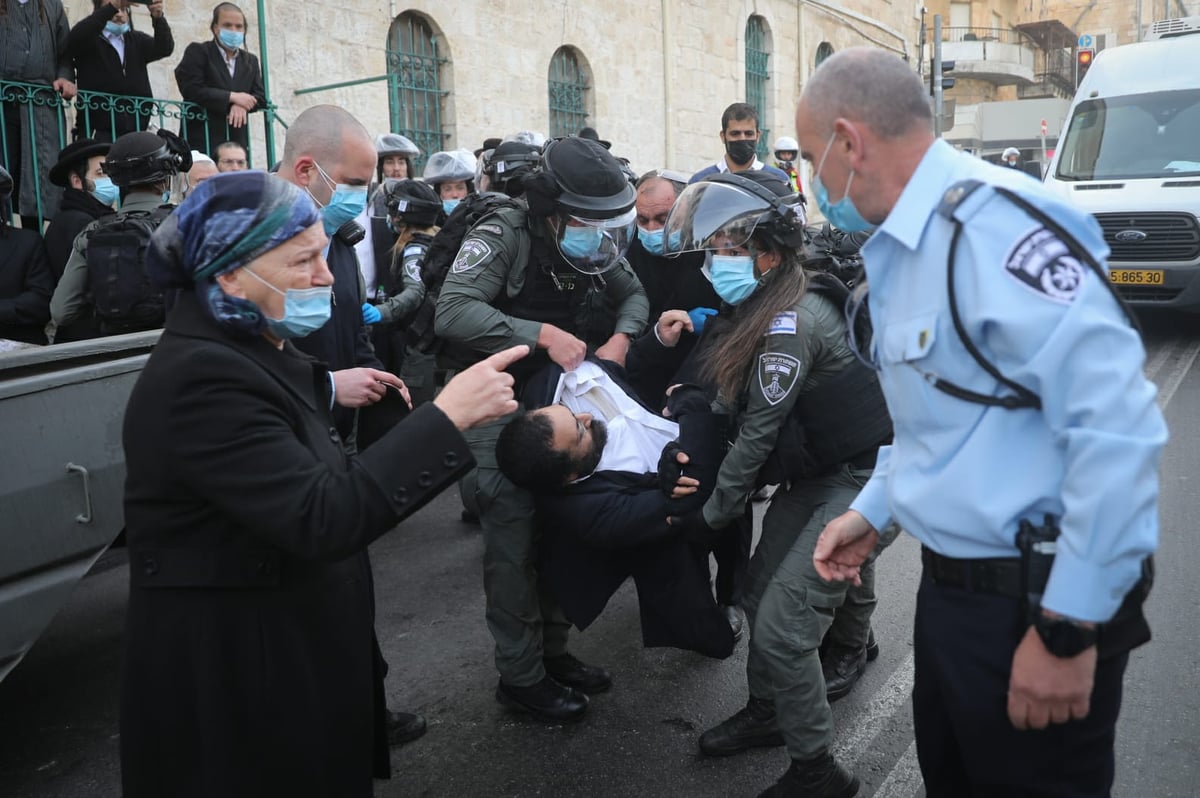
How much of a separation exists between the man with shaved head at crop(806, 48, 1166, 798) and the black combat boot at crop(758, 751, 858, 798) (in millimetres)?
947

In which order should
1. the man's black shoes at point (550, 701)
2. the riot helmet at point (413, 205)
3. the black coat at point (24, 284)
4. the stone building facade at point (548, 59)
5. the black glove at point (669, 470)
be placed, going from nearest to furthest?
the black glove at point (669, 470), the man's black shoes at point (550, 701), the black coat at point (24, 284), the riot helmet at point (413, 205), the stone building facade at point (548, 59)

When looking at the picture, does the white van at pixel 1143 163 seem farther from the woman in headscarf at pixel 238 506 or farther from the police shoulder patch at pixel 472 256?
the woman in headscarf at pixel 238 506

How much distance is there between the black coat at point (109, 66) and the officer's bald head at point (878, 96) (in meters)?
6.12

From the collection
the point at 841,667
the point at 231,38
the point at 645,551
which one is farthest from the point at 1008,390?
the point at 231,38

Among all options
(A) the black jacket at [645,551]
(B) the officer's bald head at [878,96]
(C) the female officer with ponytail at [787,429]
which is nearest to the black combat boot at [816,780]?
(C) the female officer with ponytail at [787,429]

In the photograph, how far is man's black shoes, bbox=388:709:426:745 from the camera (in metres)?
3.36

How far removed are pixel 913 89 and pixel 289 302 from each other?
1247 millimetres

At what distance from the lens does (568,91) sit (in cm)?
1385

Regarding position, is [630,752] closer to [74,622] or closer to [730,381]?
[730,381]

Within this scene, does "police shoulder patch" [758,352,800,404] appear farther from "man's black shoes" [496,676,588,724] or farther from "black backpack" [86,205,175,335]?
"black backpack" [86,205,175,335]

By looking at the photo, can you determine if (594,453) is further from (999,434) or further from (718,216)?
(999,434)

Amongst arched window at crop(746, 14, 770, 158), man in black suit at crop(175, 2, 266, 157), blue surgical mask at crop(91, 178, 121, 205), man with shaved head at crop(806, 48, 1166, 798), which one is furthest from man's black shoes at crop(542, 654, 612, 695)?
arched window at crop(746, 14, 770, 158)

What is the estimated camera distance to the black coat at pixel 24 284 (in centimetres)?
483

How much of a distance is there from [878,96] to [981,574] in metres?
0.85
